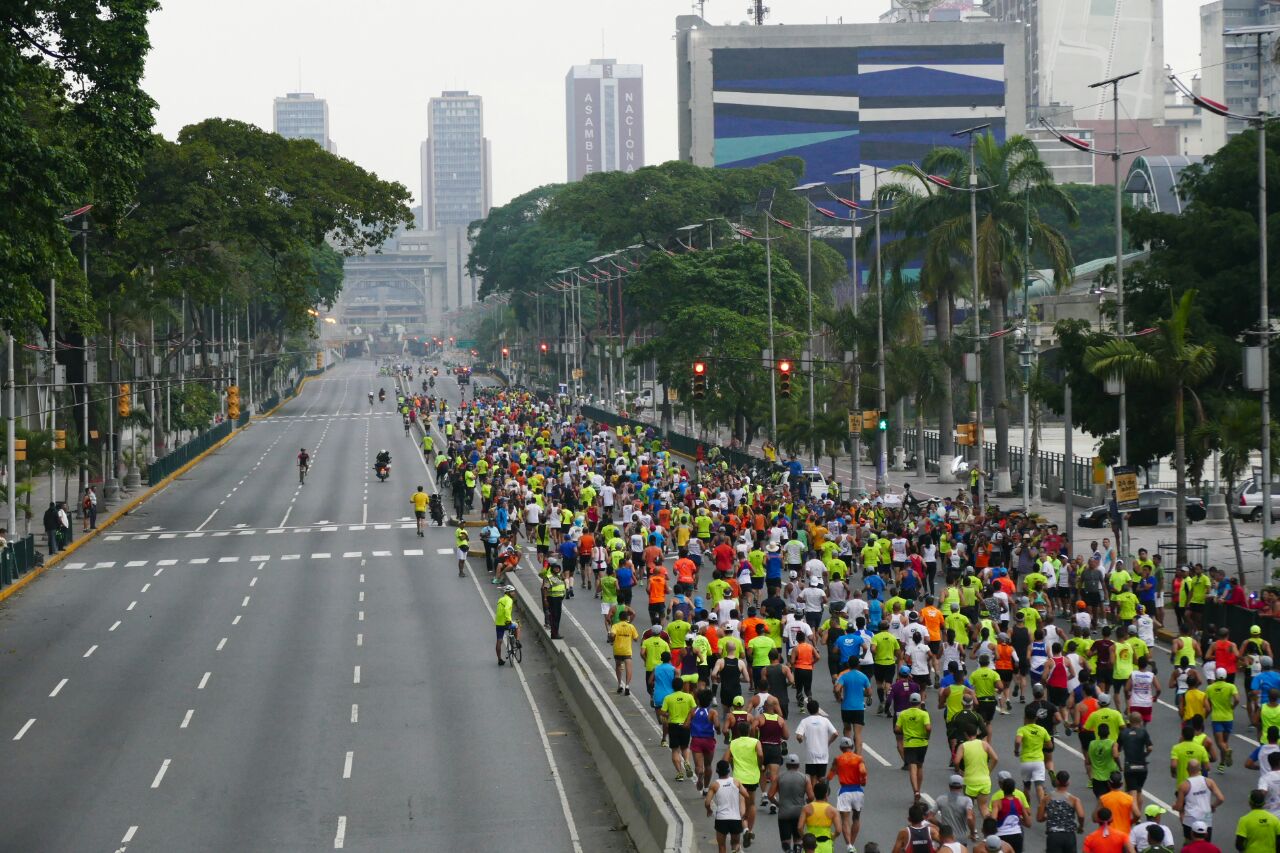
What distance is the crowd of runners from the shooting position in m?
16.0

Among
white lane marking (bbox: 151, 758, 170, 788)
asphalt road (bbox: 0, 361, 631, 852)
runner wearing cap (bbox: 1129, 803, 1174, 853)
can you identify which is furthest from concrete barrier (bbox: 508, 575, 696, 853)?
white lane marking (bbox: 151, 758, 170, 788)

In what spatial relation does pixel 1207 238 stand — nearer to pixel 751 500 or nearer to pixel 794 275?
pixel 751 500

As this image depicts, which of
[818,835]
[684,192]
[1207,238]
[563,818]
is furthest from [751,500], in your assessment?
[684,192]

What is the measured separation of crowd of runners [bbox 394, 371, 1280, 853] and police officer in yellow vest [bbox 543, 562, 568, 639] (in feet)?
0.20

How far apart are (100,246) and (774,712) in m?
40.5

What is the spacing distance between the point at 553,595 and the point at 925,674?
9.56m

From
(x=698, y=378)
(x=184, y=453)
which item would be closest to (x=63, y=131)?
(x=698, y=378)

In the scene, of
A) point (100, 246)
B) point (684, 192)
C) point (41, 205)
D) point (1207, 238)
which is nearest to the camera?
point (41, 205)

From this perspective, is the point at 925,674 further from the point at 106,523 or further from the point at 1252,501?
the point at 106,523

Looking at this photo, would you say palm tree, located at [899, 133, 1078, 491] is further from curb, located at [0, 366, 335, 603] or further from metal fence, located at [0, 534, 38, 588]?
metal fence, located at [0, 534, 38, 588]

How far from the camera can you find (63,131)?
32438mm

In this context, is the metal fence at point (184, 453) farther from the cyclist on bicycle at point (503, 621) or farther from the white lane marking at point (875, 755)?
the white lane marking at point (875, 755)

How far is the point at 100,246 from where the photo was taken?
5341cm

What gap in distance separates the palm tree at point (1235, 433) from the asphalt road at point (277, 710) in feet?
48.5
